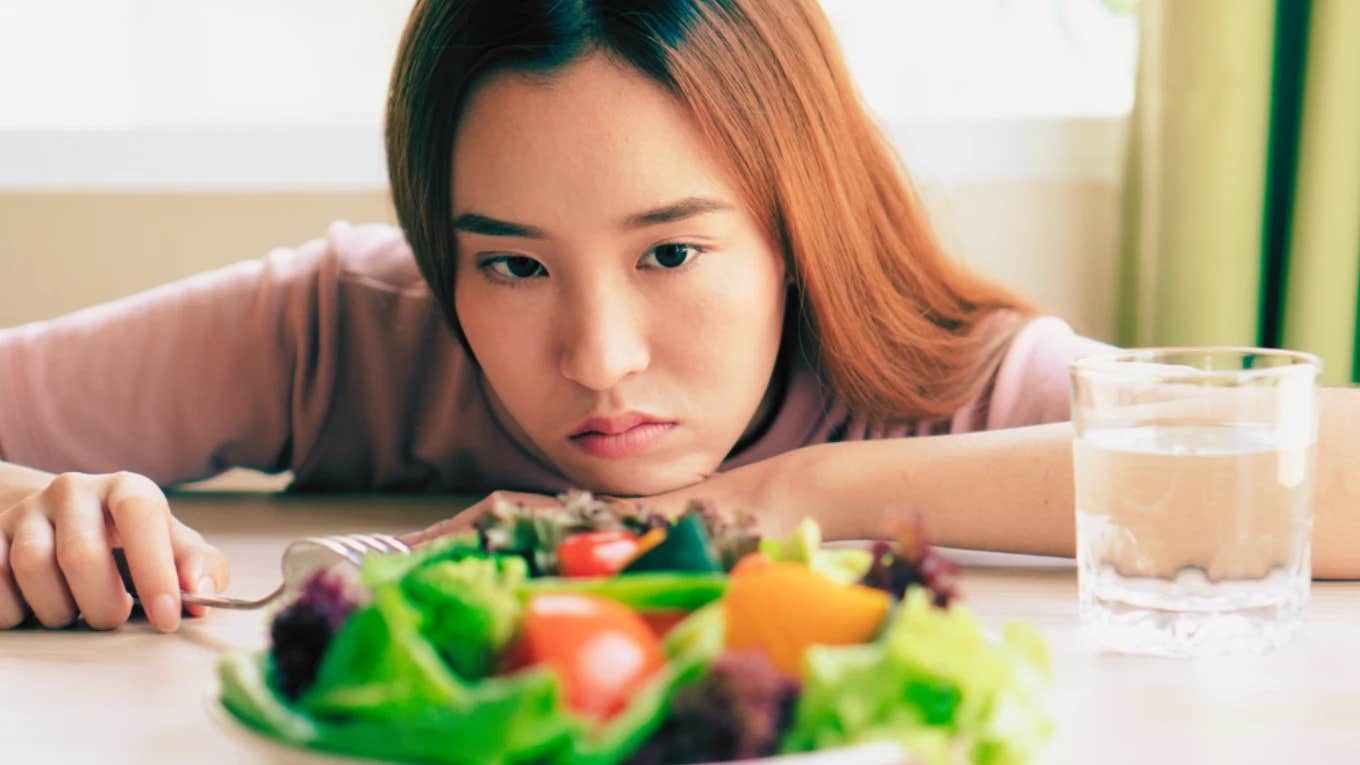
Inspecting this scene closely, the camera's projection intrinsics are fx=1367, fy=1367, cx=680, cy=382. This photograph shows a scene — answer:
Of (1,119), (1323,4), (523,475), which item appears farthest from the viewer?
(1,119)

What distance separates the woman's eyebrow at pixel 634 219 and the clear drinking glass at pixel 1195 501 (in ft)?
1.23

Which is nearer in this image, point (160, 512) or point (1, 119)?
point (160, 512)

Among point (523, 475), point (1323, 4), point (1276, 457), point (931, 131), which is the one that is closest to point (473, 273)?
point (523, 475)

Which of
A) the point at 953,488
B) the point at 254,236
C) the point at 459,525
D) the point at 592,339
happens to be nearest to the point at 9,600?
the point at 459,525

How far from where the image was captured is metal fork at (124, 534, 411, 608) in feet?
2.54

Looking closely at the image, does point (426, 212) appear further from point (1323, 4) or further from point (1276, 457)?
point (1323, 4)

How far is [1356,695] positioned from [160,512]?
0.67 meters

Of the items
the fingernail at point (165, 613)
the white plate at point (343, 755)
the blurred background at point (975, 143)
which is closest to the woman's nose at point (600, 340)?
the fingernail at point (165, 613)

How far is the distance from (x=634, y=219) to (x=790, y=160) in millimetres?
177

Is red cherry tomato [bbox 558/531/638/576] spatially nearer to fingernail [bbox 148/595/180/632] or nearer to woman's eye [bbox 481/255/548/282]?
fingernail [bbox 148/595/180/632]

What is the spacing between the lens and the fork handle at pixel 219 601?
0.78m

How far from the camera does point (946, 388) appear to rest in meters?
1.24

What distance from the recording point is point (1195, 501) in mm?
664

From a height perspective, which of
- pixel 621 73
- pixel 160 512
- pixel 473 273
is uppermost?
pixel 621 73
